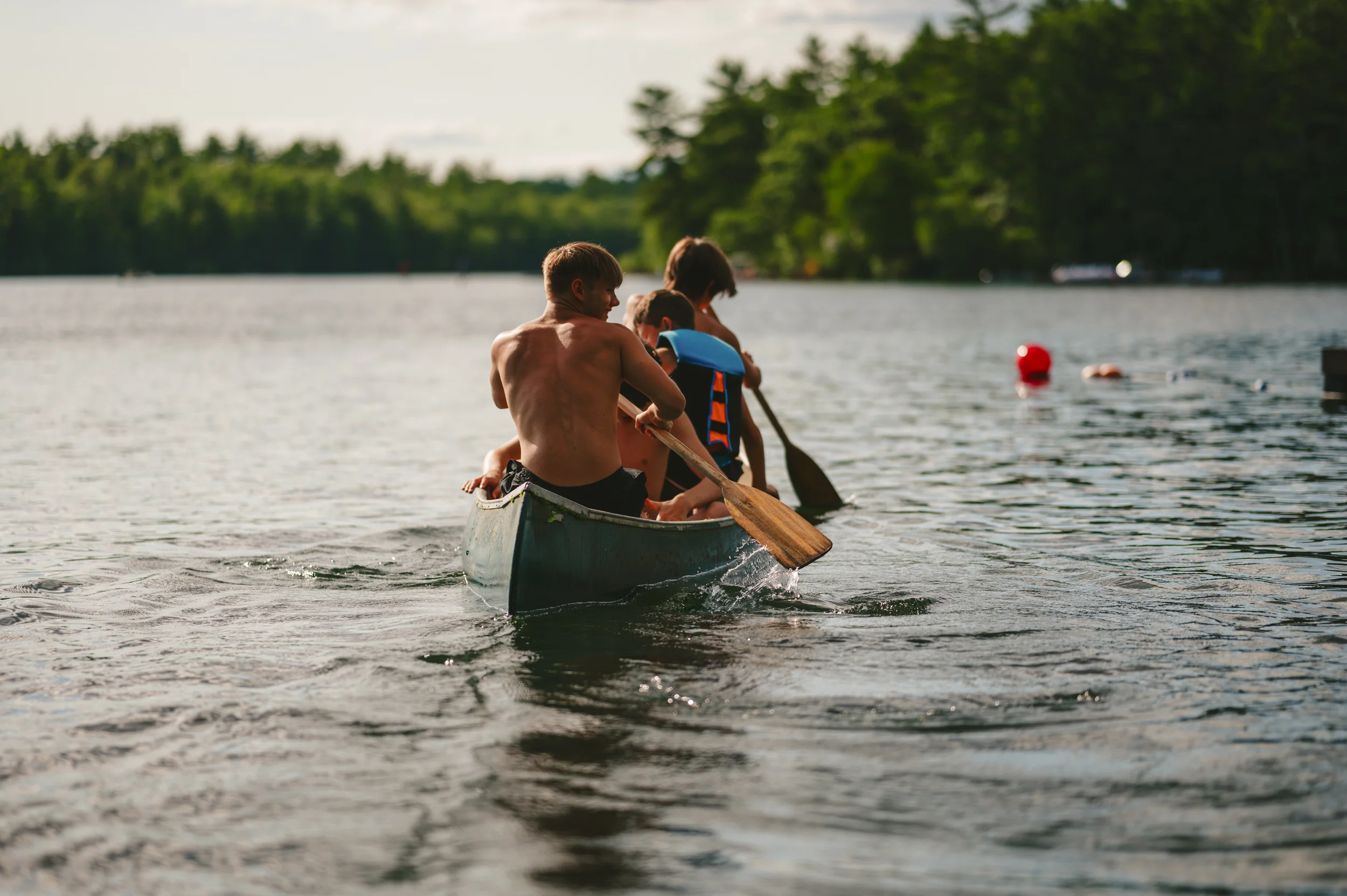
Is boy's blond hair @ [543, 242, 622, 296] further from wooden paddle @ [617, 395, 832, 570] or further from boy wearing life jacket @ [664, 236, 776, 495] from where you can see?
boy wearing life jacket @ [664, 236, 776, 495]

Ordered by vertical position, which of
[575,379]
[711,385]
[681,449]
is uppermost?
[575,379]

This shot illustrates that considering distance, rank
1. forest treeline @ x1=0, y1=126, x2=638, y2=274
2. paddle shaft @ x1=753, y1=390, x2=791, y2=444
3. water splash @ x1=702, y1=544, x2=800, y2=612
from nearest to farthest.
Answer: water splash @ x1=702, y1=544, x2=800, y2=612 → paddle shaft @ x1=753, y1=390, x2=791, y2=444 → forest treeline @ x1=0, y1=126, x2=638, y2=274

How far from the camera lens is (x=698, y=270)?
8930mm

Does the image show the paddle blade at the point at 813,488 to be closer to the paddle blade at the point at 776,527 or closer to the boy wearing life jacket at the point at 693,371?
the boy wearing life jacket at the point at 693,371

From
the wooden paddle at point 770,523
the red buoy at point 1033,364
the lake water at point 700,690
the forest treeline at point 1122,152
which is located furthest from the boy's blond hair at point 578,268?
the forest treeline at point 1122,152

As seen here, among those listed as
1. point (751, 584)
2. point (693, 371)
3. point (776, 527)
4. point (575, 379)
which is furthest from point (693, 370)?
point (575, 379)

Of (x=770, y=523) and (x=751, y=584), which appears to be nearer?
(x=770, y=523)

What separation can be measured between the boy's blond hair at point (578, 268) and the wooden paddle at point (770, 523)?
1.03m

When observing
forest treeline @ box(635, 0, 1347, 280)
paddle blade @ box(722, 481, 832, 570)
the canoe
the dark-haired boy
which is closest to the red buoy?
paddle blade @ box(722, 481, 832, 570)

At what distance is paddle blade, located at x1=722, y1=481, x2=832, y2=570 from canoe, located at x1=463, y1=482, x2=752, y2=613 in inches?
10.0

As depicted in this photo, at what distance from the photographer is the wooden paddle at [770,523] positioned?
7914mm

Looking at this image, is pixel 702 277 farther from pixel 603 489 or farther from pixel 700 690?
pixel 700 690

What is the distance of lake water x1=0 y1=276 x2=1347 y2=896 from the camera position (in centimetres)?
421

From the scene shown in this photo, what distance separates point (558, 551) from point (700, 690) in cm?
137
